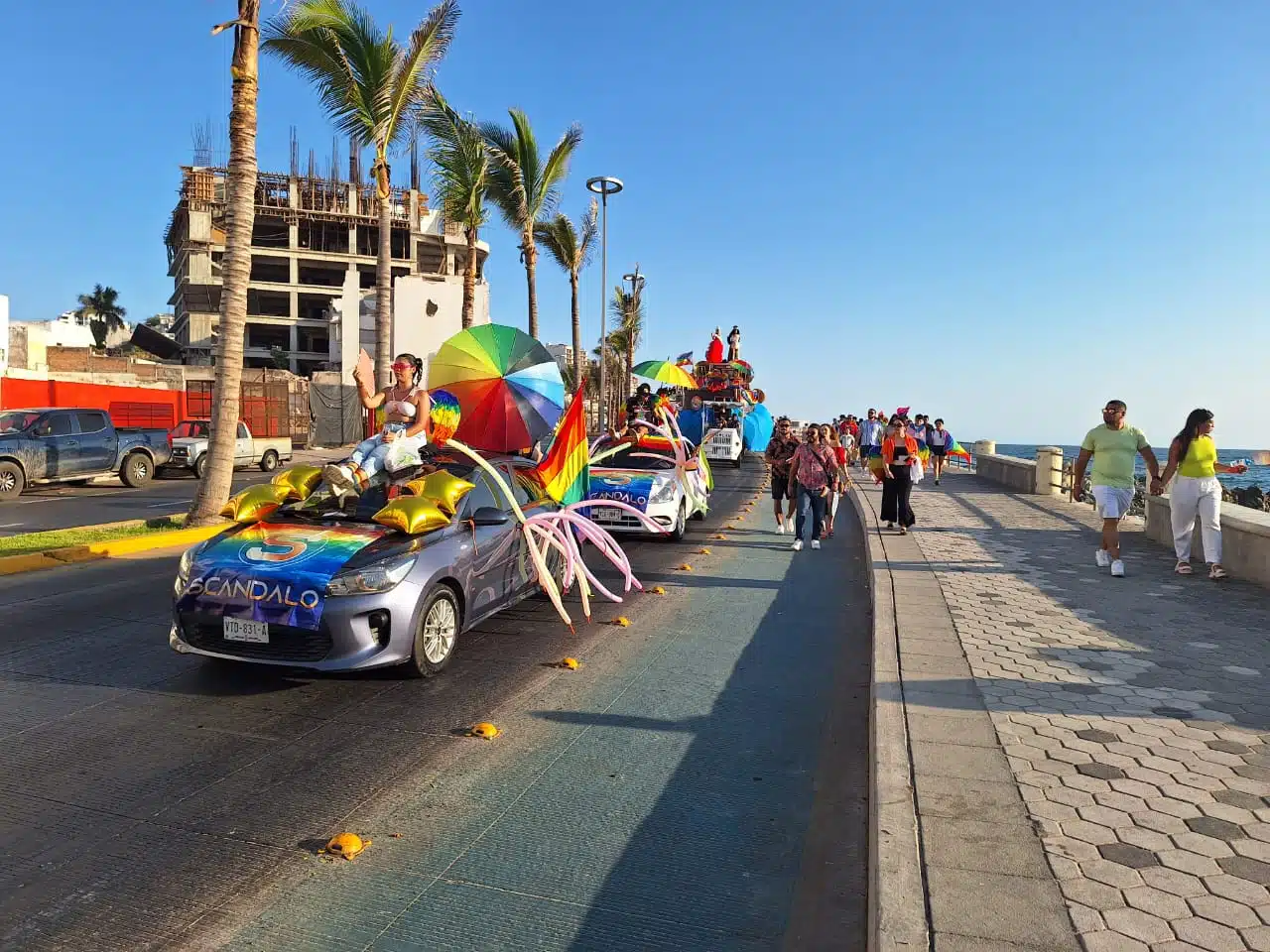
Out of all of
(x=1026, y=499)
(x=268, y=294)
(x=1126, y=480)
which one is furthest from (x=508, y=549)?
(x=268, y=294)

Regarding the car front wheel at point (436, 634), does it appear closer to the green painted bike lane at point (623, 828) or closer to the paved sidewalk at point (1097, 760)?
the green painted bike lane at point (623, 828)

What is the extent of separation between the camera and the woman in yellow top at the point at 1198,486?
29.0 feet

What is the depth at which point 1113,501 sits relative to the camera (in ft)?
30.0

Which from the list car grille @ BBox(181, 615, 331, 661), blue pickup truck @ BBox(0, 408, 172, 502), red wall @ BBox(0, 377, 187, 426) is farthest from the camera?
red wall @ BBox(0, 377, 187, 426)

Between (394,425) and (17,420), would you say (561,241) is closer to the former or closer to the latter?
(17,420)

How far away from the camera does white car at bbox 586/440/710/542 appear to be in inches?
459

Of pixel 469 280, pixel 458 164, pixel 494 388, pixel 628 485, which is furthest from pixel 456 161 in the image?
pixel 494 388

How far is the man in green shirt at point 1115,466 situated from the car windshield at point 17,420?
19640 mm

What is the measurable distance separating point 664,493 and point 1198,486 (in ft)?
20.5

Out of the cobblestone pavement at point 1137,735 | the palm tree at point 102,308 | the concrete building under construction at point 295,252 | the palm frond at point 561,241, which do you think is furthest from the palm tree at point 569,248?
the palm tree at point 102,308

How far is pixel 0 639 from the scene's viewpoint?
6.69 m

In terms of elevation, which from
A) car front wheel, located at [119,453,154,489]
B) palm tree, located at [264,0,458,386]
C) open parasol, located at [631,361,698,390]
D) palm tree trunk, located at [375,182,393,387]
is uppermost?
palm tree, located at [264,0,458,386]

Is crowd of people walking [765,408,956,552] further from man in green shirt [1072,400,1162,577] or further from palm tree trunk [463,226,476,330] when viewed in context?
palm tree trunk [463,226,476,330]

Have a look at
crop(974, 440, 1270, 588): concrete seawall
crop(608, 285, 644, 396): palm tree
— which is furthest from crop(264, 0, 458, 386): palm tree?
crop(608, 285, 644, 396): palm tree
